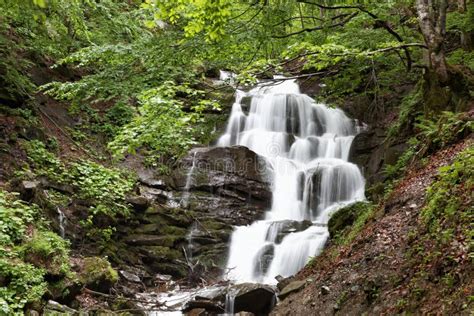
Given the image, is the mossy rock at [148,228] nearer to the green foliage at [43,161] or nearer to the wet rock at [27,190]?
the green foliage at [43,161]

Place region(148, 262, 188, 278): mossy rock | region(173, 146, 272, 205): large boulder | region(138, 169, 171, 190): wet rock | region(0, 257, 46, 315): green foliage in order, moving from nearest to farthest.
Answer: region(0, 257, 46, 315): green foliage, region(148, 262, 188, 278): mossy rock, region(138, 169, 171, 190): wet rock, region(173, 146, 272, 205): large boulder

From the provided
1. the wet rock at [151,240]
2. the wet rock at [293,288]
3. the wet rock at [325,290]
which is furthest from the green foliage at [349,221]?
the wet rock at [151,240]

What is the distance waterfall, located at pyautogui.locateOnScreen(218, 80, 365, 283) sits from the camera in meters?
12.3

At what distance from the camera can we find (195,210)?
45.8ft

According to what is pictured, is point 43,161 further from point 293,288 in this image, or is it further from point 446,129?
point 446,129

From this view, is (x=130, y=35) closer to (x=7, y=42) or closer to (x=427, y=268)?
(x=7, y=42)

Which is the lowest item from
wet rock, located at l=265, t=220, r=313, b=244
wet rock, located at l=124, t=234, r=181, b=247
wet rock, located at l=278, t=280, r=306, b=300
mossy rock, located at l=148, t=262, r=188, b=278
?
wet rock, located at l=278, t=280, r=306, b=300

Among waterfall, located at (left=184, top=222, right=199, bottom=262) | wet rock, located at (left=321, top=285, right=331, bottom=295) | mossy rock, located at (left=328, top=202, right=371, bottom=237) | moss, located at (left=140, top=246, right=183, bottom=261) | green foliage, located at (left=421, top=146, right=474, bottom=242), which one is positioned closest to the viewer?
green foliage, located at (left=421, top=146, right=474, bottom=242)

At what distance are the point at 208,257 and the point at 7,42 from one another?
8.00 m

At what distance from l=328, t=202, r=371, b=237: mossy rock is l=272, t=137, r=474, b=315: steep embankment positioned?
930mm

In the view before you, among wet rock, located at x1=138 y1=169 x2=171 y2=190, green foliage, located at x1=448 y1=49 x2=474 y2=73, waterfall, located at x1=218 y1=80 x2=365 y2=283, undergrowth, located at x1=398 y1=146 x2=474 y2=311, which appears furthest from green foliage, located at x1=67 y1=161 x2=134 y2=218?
green foliage, located at x1=448 y1=49 x2=474 y2=73

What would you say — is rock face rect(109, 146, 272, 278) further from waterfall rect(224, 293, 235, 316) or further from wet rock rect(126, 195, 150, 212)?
waterfall rect(224, 293, 235, 316)

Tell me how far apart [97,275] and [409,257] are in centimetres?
592

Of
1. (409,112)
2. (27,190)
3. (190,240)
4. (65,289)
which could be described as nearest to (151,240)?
(190,240)
